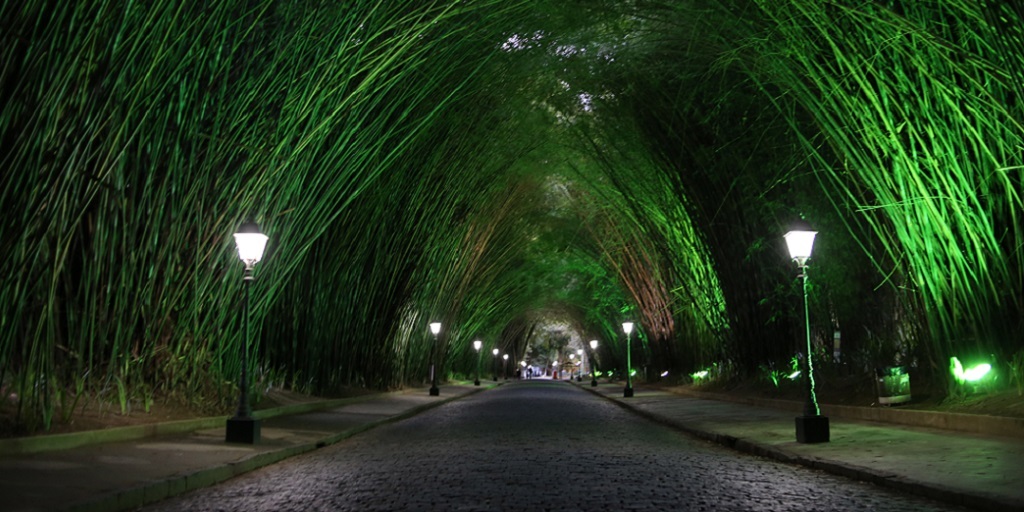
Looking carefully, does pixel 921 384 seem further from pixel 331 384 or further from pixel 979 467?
pixel 331 384

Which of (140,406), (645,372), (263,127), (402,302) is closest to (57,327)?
(140,406)

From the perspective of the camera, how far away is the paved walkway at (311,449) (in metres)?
5.16

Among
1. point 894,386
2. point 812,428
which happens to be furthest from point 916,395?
point 812,428

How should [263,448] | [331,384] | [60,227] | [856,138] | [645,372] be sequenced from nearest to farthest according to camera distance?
[60,227] → [263,448] → [856,138] → [331,384] → [645,372]

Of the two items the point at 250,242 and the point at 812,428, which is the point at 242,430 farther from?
the point at 812,428

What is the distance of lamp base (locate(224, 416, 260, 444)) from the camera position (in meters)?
8.77

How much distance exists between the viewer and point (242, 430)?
8.78m

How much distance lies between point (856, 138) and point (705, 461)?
3.60 meters

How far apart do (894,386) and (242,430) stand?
687 centimetres

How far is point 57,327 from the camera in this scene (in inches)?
329

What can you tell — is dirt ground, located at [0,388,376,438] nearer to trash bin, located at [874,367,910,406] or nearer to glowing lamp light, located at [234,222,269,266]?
glowing lamp light, located at [234,222,269,266]

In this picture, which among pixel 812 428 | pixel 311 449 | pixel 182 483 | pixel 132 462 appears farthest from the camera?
pixel 311 449

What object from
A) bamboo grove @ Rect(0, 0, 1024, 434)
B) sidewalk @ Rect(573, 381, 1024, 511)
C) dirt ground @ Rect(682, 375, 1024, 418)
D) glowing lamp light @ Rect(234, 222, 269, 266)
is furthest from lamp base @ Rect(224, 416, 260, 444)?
dirt ground @ Rect(682, 375, 1024, 418)

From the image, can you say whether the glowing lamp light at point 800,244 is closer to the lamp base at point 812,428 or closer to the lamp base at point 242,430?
the lamp base at point 812,428
